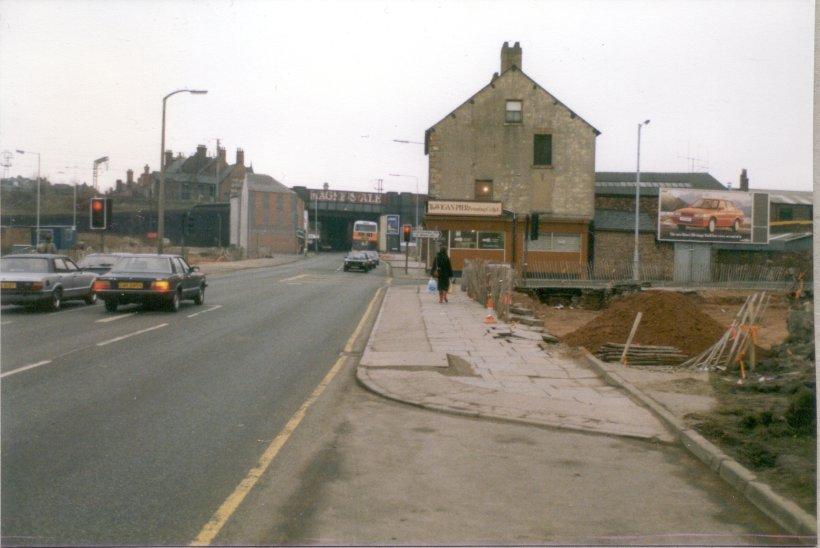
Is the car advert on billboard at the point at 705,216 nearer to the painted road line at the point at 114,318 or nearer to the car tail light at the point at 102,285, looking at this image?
the painted road line at the point at 114,318

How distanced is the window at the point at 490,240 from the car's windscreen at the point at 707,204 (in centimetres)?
1261

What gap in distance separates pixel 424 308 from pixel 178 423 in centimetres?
1543

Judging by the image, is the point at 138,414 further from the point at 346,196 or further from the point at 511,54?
the point at 346,196

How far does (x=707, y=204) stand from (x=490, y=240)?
14345 mm

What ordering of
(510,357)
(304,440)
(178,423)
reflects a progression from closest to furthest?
(304,440)
(178,423)
(510,357)

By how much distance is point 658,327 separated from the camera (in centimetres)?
1486

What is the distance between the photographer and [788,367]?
1077cm

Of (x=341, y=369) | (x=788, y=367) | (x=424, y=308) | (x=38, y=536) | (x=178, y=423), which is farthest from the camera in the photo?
(x=424, y=308)

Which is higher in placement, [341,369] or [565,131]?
[565,131]

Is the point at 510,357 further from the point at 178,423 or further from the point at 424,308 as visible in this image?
the point at 424,308

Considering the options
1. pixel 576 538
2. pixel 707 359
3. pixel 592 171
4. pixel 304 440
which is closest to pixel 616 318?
pixel 707 359

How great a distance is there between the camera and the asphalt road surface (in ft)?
16.7

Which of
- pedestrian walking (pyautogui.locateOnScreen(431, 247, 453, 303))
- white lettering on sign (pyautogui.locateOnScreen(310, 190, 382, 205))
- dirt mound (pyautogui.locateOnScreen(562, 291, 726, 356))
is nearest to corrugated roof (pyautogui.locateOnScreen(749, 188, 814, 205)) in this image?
pedestrian walking (pyautogui.locateOnScreen(431, 247, 453, 303))

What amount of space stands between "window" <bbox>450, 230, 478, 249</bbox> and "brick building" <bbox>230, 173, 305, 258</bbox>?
45.7 m
